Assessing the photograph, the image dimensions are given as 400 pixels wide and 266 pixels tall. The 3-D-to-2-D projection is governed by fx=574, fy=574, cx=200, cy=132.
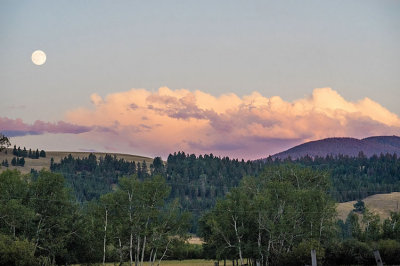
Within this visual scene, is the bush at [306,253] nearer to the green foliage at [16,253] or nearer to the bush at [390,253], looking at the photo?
the bush at [390,253]

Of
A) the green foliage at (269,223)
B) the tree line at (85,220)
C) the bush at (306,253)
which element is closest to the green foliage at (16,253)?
the tree line at (85,220)

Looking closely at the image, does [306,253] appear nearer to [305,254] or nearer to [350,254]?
[305,254]

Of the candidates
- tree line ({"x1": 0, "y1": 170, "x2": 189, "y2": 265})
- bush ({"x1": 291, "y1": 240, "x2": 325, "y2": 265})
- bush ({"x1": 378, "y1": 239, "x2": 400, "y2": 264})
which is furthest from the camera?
tree line ({"x1": 0, "y1": 170, "x2": 189, "y2": 265})

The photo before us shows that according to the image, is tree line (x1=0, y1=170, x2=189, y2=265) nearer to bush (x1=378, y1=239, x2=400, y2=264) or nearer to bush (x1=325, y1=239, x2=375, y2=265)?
bush (x1=325, y1=239, x2=375, y2=265)

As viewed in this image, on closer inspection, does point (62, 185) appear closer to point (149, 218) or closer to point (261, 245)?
point (149, 218)

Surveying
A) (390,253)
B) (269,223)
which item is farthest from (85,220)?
(390,253)

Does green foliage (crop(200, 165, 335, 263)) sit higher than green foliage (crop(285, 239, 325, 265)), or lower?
higher

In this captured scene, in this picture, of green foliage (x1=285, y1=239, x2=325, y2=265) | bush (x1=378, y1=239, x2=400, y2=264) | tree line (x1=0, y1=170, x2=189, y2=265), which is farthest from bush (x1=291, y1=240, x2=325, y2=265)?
tree line (x1=0, y1=170, x2=189, y2=265)

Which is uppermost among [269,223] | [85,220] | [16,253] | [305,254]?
[269,223]

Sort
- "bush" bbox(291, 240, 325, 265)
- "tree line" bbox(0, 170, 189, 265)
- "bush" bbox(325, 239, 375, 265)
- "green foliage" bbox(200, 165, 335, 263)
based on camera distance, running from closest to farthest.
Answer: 1. "bush" bbox(325, 239, 375, 265)
2. "bush" bbox(291, 240, 325, 265)
3. "tree line" bbox(0, 170, 189, 265)
4. "green foliage" bbox(200, 165, 335, 263)

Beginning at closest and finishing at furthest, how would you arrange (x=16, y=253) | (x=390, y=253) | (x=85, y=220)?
(x=16, y=253) → (x=390, y=253) → (x=85, y=220)

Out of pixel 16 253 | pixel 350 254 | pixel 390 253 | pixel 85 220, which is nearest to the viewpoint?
pixel 16 253

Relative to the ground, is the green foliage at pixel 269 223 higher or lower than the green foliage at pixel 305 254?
higher

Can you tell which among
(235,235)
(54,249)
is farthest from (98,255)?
(235,235)
